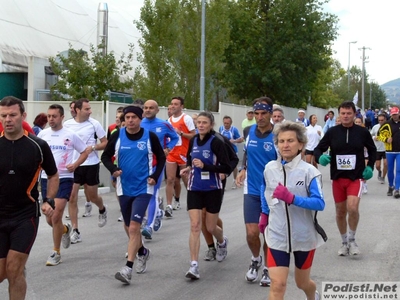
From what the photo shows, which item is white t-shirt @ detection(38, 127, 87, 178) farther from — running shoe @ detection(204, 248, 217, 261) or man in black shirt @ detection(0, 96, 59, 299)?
man in black shirt @ detection(0, 96, 59, 299)

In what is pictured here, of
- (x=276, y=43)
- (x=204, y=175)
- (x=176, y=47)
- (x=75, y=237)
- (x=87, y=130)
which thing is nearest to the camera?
(x=204, y=175)

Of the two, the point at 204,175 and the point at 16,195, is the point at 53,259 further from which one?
the point at 16,195

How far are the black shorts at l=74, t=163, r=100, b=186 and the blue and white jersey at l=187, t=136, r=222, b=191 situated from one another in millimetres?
2842

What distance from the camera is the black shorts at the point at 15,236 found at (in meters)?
5.73

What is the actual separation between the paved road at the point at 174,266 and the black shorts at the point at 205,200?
765 mm

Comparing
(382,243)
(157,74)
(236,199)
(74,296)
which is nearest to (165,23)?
(157,74)

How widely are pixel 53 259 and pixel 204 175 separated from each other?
7.21 feet

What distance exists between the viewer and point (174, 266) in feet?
28.0

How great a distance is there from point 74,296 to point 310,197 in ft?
9.54

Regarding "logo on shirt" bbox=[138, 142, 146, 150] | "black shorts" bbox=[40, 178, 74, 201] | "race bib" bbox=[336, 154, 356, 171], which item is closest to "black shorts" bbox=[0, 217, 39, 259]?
"logo on shirt" bbox=[138, 142, 146, 150]

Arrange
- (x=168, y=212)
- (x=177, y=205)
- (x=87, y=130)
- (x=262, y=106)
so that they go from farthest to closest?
(x=177, y=205) < (x=168, y=212) < (x=87, y=130) < (x=262, y=106)

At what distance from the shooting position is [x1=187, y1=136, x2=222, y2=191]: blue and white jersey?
8289 millimetres

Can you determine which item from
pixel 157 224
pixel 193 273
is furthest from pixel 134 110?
pixel 157 224

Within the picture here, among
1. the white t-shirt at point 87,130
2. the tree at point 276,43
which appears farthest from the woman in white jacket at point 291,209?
the tree at point 276,43
